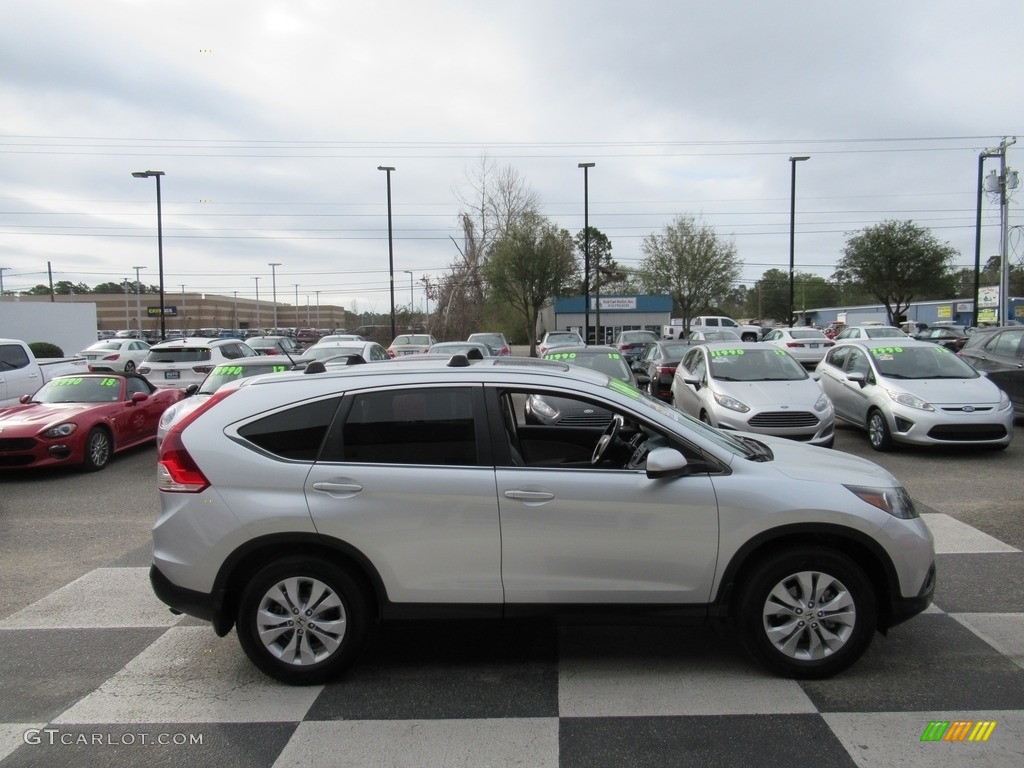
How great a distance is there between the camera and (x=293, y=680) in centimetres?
361

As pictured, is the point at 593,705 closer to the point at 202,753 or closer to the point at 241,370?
the point at 202,753

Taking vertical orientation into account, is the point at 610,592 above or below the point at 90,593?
above

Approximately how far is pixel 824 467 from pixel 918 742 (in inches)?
55.3

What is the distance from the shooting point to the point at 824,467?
3.87 meters

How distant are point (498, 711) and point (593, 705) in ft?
1.56

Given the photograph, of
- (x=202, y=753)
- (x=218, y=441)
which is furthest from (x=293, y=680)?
(x=218, y=441)

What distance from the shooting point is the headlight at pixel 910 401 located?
928 centimetres

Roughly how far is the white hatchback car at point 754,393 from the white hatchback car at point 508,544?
5.43 metres

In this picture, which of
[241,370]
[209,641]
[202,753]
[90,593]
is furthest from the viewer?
[241,370]

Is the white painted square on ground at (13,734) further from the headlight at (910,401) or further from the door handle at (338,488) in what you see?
the headlight at (910,401)

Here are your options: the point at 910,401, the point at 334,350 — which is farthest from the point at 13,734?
the point at 334,350

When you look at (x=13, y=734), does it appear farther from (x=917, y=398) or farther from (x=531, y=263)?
(x=531, y=263)

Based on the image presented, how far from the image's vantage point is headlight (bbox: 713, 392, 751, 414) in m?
9.48

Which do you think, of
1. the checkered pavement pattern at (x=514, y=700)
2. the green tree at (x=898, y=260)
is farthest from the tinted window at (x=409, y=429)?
the green tree at (x=898, y=260)
